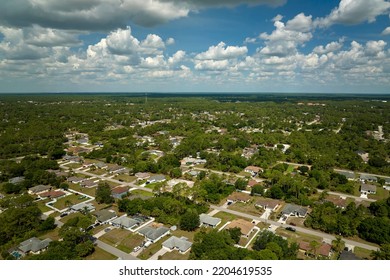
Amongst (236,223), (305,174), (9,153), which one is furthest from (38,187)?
(305,174)

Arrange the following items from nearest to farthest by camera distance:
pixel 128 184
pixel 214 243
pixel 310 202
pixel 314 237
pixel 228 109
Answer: pixel 214 243
pixel 314 237
pixel 310 202
pixel 128 184
pixel 228 109

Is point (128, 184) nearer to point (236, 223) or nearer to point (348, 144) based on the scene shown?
point (236, 223)

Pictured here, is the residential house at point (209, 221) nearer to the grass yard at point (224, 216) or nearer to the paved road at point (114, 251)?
the grass yard at point (224, 216)

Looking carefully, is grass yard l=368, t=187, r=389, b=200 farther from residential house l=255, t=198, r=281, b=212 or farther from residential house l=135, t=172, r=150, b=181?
residential house l=135, t=172, r=150, b=181

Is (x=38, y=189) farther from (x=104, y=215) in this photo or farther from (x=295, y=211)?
(x=295, y=211)

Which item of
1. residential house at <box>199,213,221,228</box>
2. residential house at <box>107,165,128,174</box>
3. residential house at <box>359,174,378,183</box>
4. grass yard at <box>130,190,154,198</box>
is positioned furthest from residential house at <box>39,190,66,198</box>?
residential house at <box>359,174,378,183</box>

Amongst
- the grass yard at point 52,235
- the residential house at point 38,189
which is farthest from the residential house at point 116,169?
the grass yard at point 52,235

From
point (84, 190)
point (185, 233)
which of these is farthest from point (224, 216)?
point (84, 190)
